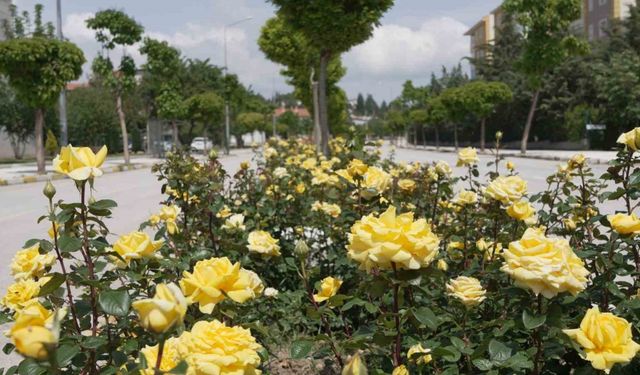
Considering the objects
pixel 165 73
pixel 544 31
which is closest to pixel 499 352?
pixel 544 31

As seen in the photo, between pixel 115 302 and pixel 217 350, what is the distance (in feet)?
1.36

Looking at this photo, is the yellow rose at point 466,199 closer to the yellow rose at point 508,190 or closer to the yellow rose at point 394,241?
the yellow rose at point 508,190

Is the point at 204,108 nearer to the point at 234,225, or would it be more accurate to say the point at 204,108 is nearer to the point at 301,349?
the point at 234,225

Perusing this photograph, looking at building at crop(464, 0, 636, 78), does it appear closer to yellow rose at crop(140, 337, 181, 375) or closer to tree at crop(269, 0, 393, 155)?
tree at crop(269, 0, 393, 155)

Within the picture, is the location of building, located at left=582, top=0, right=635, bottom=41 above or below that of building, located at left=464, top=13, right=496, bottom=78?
below

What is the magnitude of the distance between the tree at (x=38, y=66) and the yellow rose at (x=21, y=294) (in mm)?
18277

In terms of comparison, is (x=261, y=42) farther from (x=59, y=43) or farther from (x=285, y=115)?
(x=285, y=115)

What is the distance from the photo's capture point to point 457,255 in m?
3.14

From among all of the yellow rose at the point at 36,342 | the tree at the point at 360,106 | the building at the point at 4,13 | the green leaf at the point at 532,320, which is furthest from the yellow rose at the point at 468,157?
the tree at the point at 360,106

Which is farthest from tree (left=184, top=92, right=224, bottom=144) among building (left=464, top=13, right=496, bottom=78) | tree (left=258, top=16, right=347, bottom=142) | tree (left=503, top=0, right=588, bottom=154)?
building (left=464, top=13, right=496, bottom=78)

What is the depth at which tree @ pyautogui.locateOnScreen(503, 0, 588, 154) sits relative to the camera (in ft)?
87.9

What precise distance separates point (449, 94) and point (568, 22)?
1380 cm

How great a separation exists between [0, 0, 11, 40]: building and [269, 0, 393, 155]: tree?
111ft

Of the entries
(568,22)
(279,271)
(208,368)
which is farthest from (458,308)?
(568,22)
